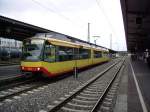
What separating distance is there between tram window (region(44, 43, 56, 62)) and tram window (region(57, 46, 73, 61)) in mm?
784

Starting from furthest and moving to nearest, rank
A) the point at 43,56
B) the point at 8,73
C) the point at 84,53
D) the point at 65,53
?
the point at 84,53
the point at 8,73
the point at 65,53
the point at 43,56

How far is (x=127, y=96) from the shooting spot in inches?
440

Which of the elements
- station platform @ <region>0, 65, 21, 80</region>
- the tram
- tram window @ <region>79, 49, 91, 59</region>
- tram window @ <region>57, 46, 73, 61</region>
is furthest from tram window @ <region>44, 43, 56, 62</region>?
tram window @ <region>79, 49, 91, 59</region>

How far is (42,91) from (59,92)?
2.97ft

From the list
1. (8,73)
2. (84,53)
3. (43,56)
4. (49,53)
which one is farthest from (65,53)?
(84,53)

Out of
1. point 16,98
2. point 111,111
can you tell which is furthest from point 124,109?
point 16,98

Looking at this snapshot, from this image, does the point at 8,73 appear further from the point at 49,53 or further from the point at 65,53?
the point at 49,53

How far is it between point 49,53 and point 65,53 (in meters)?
2.70

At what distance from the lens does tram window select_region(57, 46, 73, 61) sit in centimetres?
1623

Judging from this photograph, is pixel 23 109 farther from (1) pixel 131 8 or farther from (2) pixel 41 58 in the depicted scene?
(1) pixel 131 8

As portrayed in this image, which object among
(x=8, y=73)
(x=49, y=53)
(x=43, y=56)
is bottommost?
(x=8, y=73)

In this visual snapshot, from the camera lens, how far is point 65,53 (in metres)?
17.4

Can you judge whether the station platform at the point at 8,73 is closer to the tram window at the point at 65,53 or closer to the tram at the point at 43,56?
the tram at the point at 43,56

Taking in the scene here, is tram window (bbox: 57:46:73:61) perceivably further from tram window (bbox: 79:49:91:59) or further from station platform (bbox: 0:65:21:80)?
station platform (bbox: 0:65:21:80)
